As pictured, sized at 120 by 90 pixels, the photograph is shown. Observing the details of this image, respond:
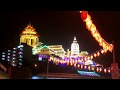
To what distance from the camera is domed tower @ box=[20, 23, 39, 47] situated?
385cm

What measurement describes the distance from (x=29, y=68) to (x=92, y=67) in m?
1.30

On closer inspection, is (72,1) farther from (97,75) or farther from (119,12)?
(97,75)

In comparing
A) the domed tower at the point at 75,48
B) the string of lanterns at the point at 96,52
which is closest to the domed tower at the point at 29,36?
the string of lanterns at the point at 96,52

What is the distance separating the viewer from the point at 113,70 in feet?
12.3

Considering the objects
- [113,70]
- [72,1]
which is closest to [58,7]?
[72,1]

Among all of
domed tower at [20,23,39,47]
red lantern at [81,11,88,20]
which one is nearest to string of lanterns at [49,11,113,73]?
red lantern at [81,11,88,20]

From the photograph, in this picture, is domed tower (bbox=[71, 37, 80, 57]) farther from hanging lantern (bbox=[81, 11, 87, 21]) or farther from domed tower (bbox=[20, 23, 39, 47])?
domed tower (bbox=[20, 23, 39, 47])

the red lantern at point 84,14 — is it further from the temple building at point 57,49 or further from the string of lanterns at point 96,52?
the temple building at point 57,49

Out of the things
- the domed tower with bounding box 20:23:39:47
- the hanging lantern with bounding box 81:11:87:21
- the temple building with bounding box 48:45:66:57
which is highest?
the hanging lantern with bounding box 81:11:87:21

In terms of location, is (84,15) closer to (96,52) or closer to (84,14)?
(84,14)

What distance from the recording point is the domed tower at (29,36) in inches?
152

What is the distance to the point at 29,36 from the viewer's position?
4.03m

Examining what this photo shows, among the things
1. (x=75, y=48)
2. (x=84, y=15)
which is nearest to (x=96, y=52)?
(x=75, y=48)
